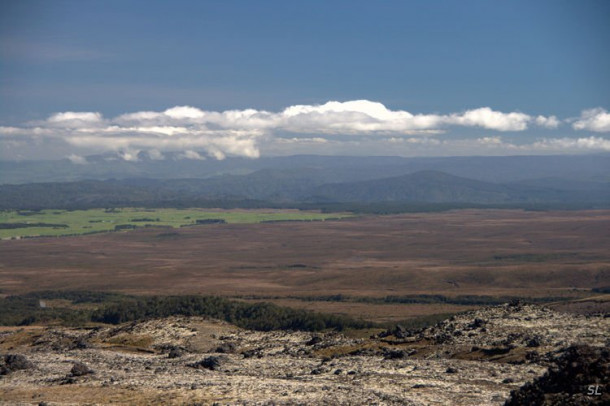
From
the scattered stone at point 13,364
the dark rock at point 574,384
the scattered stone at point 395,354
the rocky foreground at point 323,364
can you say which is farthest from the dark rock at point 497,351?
the scattered stone at point 13,364

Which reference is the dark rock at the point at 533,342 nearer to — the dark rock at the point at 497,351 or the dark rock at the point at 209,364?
the dark rock at the point at 497,351

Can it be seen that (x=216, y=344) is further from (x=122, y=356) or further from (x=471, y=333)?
(x=471, y=333)

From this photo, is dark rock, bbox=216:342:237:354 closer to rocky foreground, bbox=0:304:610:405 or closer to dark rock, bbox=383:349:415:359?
rocky foreground, bbox=0:304:610:405

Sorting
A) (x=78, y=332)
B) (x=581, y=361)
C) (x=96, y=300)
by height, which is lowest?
(x=96, y=300)

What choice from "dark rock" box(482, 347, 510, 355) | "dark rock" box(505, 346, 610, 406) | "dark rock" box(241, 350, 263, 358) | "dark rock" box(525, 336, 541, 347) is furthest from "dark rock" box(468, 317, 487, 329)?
"dark rock" box(505, 346, 610, 406)

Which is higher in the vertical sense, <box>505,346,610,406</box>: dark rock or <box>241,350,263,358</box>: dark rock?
<box>505,346,610,406</box>: dark rock

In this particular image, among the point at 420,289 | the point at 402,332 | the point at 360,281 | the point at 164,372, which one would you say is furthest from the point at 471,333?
the point at 360,281

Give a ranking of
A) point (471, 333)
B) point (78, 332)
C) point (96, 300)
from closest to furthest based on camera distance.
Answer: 1. point (471, 333)
2. point (78, 332)
3. point (96, 300)

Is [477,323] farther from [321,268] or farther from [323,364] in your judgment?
[321,268]
